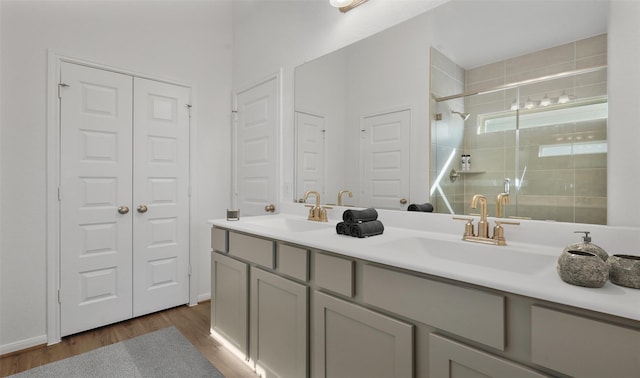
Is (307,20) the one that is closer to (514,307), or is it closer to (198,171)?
(198,171)

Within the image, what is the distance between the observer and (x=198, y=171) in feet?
9.75

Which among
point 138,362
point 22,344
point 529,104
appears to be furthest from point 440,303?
point 22,344

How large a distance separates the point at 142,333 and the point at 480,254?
2475 millimetres

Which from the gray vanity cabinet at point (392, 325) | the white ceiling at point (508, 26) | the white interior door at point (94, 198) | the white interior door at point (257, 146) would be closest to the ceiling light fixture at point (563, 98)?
the white ceiling at point (508, 26)

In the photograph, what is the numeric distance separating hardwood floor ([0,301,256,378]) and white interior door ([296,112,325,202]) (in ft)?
4.10

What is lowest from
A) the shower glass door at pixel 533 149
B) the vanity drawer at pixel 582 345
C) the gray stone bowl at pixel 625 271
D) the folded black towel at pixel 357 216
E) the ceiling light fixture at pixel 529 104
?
the vanity drawer at pixel 582 345

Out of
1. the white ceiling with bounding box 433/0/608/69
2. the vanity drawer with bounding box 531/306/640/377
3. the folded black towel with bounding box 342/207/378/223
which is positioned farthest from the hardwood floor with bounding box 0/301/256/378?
the white ceiling with bounding box 433/0/608/69

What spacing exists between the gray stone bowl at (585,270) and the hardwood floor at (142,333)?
1688 mm

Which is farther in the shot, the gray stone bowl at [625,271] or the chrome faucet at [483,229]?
the chrome faucet at [483,229]

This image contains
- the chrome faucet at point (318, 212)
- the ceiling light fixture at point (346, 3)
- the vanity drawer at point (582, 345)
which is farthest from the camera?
the chrome faucet at point (318, 212)

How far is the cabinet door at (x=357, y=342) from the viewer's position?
1059mm

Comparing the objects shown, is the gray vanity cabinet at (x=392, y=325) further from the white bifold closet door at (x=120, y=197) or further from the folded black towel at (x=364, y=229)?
the white bifold closet door at (x=120, y=197)

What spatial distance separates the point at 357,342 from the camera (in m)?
1.21

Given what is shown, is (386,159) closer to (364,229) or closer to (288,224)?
(364,229)
